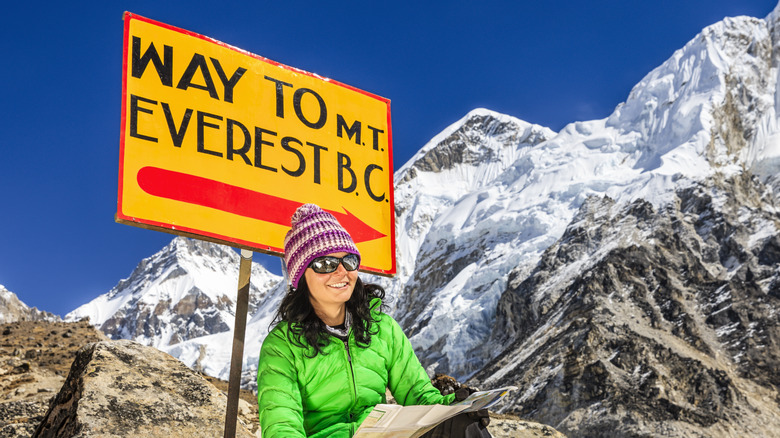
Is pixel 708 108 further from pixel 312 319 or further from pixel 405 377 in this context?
pixel 312 319

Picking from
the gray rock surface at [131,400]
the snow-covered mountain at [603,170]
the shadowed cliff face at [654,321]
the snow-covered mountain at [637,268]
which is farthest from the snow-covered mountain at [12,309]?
the gray rock surface at [131,400]

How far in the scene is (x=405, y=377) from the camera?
12.2 ft

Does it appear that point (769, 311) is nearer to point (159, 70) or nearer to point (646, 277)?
point (646, 277)

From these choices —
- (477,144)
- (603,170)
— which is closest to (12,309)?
(603,170)

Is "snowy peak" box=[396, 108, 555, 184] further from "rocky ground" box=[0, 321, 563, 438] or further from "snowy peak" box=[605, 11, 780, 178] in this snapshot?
"rocky ground" box=[0, 321, 563, 438]

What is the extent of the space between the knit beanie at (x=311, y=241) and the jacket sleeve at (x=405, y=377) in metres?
0.46

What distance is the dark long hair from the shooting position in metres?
3.49

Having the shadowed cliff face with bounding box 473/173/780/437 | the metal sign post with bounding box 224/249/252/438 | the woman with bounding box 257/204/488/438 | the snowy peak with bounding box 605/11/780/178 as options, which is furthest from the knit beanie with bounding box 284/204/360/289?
the snowy peak with bounding box 605/11/780/178

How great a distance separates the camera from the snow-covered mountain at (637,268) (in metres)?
47.5

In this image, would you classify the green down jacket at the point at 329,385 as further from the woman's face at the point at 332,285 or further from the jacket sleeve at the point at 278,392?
the woman's face at the point at 332,285

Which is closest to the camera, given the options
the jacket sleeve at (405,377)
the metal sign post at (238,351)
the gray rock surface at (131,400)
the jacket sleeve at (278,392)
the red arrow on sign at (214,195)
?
the jacket sleeve at (278,392)

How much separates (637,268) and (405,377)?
62.7 meters

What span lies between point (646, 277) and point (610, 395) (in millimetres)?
18831

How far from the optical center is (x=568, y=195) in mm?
79312
